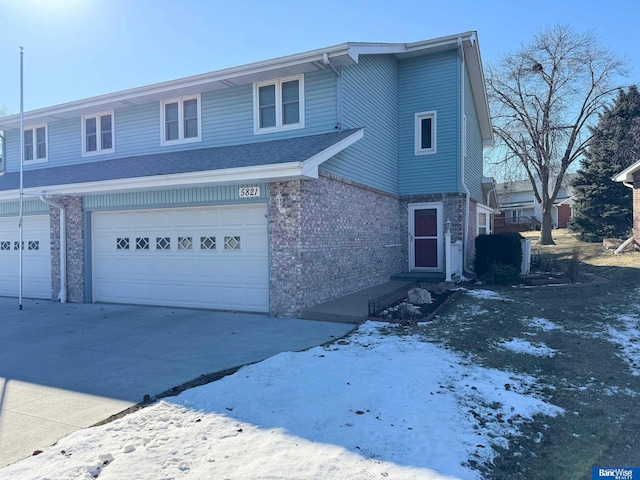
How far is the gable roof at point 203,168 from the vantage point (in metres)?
8.49

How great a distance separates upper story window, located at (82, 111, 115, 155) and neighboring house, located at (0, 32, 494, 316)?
5cm

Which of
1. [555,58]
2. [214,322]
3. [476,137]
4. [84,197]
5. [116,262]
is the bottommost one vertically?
[214,322]

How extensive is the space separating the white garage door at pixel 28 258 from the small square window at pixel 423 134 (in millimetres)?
11154

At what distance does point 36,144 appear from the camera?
1499 centimetres

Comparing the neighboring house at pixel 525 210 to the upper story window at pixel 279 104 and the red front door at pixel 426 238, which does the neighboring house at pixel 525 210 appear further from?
the upper story window at pixel 279 104

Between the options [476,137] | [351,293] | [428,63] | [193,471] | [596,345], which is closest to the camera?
[193,471]

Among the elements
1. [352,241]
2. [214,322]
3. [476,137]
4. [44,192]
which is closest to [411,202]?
[352,241]

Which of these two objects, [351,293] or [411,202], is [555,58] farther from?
[351,293]

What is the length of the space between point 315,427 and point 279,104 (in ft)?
27.7

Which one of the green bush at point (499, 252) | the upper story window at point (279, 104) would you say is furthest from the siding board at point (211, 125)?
the green bush at point (499, 252)

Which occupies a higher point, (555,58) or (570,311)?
(555,58)

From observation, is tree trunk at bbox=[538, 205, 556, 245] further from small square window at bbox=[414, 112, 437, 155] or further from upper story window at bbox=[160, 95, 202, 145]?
upper story window at bbox=[160, 95, 202, 145]

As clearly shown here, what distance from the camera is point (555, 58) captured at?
25328 millimetres

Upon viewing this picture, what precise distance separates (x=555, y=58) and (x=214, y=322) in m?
25.3
